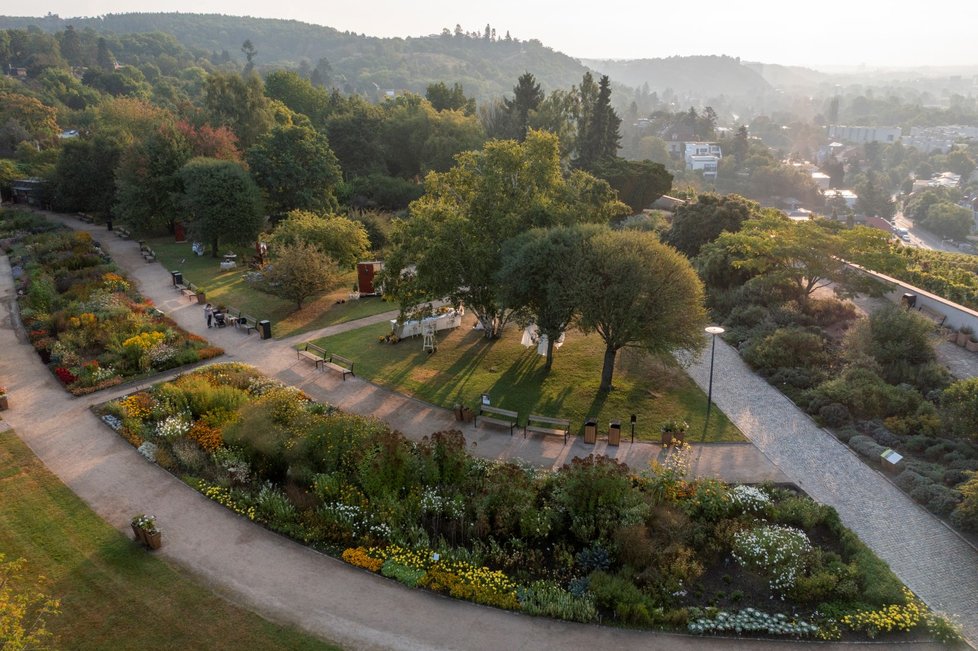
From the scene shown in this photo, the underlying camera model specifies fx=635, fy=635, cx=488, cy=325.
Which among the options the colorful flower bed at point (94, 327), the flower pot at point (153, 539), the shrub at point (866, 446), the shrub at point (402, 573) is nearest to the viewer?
the shrub at point (402, 573)

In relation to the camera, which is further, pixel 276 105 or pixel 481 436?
pixel 276 105

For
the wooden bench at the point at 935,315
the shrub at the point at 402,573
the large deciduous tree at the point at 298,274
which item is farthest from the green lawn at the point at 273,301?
the wooden bench at the point at 935,315

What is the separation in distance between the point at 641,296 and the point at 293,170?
3084 centimetres

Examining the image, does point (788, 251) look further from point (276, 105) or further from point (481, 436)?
point (276, 105)

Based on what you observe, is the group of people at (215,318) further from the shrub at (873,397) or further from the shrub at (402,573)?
the shrub at (873,397)

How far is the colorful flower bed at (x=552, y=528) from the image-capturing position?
450 inches

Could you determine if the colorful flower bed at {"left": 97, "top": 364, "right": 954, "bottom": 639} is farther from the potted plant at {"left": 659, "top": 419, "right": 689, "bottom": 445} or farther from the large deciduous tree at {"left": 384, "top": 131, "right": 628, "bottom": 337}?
the large deciduous tree at {"left": 384, "top": 131, "right": 628, "bottom": 337}

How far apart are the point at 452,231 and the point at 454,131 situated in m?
34.6

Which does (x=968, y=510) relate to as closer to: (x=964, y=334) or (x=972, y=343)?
(x=972, y=343)

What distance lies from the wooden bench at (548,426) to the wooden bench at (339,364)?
6.91 metres

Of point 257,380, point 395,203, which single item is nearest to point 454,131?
point 395,203

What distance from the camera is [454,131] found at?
54312 millimetres

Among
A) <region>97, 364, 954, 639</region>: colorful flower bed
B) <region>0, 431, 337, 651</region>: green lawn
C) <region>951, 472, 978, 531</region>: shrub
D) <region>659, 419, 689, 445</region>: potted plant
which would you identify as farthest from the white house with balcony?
<region>0, 431, 337, 651</region>: green lawn

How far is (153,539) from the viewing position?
41.2 ft
